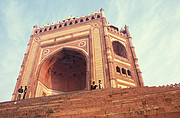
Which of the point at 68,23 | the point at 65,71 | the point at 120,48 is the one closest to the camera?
the point at 120,48

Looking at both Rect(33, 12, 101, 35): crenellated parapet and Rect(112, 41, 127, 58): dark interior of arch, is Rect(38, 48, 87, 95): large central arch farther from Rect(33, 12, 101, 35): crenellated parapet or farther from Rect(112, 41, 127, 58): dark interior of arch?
Rect(112, 41, 127, 58): dark interior of arch

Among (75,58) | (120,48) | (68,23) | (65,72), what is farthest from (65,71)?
(120,48)

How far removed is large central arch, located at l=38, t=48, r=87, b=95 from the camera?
18.7m

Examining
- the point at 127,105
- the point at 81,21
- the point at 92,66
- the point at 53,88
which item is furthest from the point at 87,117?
the point at 81,21

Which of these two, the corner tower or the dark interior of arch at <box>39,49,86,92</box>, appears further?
the dark interior of arch at <box>39,49,86,92</box>

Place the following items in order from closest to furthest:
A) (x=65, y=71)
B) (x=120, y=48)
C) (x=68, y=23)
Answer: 1. (x=120, y=48)
2. (x=68, y=23)
3. (x=65, y=71)

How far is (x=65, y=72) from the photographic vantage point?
22.0 m

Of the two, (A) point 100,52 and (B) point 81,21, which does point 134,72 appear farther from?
(B) point 81,21

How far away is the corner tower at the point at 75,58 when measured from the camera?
15.6 meters

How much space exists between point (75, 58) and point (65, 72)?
3.10 metres

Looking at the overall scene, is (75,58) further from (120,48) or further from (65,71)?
(120,48)

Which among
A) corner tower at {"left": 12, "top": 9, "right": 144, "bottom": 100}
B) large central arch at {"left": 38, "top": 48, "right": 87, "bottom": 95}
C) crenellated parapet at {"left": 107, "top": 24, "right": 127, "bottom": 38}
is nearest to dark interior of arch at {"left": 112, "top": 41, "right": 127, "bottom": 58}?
corner tower at {"left": 12, "top": 9, "right": 144, "bottom": 100}

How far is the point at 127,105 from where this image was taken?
15.6ft

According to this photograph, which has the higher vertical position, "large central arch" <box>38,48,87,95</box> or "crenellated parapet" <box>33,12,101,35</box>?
"crenellated parapet" <box>33,12,101,35</box>
